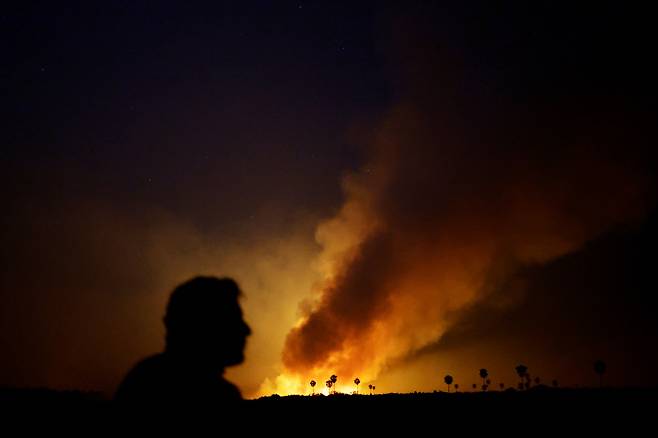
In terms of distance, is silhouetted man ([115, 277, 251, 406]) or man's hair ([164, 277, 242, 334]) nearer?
silhouetted man ([115, 277, 251, 406])

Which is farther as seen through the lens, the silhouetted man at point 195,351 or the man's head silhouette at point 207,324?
the man's head silhouette at point 207,324

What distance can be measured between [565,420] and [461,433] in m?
6.33

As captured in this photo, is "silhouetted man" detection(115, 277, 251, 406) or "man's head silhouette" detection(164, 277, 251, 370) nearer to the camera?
"silhouetted man" detection(115, 277, 251, 406)

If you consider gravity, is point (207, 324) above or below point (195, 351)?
above

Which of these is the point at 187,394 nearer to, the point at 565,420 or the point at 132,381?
the point at 132,381

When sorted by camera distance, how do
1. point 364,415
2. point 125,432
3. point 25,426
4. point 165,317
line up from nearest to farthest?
point 125,432 → point 165,317 → point 25,426 → point 364,415

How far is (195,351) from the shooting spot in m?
3.71

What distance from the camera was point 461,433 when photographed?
17.7 meters

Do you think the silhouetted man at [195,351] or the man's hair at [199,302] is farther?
the man's hair at [199,302]

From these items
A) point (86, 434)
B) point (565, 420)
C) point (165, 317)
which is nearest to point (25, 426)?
point (86, 434)

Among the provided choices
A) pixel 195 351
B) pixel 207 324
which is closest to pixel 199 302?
pixel 207 324

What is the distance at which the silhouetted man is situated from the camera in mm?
3418

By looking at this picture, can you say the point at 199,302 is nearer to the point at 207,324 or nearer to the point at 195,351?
the point at 207,324

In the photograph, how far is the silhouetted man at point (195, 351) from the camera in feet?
11.2
